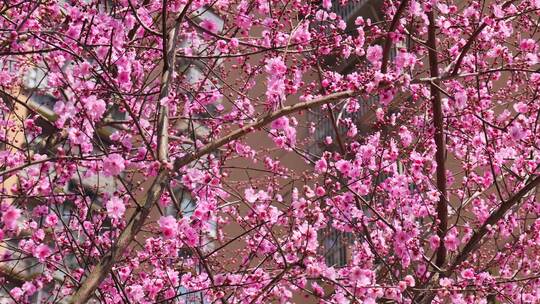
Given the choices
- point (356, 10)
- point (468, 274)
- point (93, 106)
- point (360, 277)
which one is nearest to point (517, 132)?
point (468, 274)

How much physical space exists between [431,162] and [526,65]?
192 centimetres

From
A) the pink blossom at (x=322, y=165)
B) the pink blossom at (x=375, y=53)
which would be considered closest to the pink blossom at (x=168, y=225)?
the pink blossom at (x=322, y=165)

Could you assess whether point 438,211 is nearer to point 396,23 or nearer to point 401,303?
point 401,303

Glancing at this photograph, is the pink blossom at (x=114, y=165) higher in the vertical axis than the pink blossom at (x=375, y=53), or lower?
lower

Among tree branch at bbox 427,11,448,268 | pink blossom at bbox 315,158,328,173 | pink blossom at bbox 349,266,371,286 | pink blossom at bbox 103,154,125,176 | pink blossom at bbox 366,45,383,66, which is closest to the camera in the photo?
pink blossom at bbox 103,154,125,176

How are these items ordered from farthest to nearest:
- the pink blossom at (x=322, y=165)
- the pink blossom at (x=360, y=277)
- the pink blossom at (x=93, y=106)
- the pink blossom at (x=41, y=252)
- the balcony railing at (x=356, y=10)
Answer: the balcony railing at (x=356, y=10) < the pink blossom at (x=322, y=165) < the pink blossom at (x=41, y=252) < the pink blossom at (x=360, y=277) < the pink blossom at (x=93, y=106)

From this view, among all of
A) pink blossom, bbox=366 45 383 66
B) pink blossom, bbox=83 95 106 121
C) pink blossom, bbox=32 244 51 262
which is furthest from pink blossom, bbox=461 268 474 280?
pink blossom, bbox=32 244 51 262

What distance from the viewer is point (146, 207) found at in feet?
14.0

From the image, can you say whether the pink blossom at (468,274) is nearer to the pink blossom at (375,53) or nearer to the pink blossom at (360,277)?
the pink blossom at (360,277)

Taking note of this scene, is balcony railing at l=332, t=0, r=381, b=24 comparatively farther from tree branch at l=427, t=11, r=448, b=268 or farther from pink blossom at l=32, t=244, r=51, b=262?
pink blossom at l=32, t=244, r=51, b=262

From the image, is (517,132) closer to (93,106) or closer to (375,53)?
(375,53)

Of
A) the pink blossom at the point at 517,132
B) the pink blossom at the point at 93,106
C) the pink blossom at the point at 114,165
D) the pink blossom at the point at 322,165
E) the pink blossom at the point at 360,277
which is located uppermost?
the pink blossom at the point at 517,132

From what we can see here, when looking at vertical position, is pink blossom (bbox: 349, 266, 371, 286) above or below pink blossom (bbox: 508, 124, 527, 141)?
below

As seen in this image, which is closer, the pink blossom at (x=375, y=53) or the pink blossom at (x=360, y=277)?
the pink blossom at (x=360, y=277)
